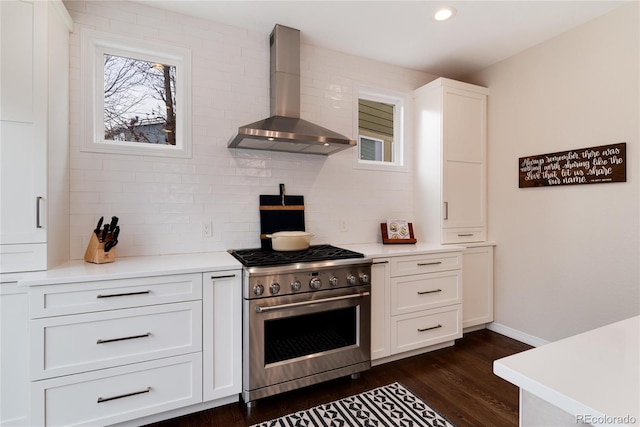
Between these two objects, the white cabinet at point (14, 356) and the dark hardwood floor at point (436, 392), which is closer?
the white cabinet at point (14, 356)

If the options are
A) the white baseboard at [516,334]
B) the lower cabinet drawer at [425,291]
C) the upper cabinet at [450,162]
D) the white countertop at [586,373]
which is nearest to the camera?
the white countertop at [586,373]

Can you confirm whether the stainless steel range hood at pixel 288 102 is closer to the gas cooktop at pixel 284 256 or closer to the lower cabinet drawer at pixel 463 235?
the gas cooktop at pixel 284 256

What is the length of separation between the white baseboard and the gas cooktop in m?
1.94

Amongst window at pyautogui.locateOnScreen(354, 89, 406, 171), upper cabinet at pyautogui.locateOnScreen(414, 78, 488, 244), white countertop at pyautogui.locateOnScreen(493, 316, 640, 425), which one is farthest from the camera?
window at pyautogui.locateOnScreen(354, 89, 406, 171)

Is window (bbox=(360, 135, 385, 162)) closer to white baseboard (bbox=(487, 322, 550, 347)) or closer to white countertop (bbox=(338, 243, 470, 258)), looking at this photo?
white countertop (bbox=(338, 243, 470, 258))

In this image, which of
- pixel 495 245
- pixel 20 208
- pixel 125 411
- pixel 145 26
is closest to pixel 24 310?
Answer: pixel 20 208

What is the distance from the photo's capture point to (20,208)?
180 cm

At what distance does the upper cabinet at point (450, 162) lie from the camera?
3.17m

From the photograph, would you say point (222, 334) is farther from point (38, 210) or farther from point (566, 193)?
point (566, 193)

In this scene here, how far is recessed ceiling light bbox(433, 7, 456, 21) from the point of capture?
2.45m

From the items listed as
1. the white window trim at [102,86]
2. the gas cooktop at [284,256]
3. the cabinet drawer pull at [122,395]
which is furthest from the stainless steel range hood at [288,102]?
the cabinet drawer pull at [122,395]

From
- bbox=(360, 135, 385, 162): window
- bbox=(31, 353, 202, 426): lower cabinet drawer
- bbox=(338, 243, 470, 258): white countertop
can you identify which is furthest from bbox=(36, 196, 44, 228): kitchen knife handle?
bbox=(360, 135, 385, 162): window

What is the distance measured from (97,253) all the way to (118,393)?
2.77 ft

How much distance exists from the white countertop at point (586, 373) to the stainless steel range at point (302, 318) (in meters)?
1.52
